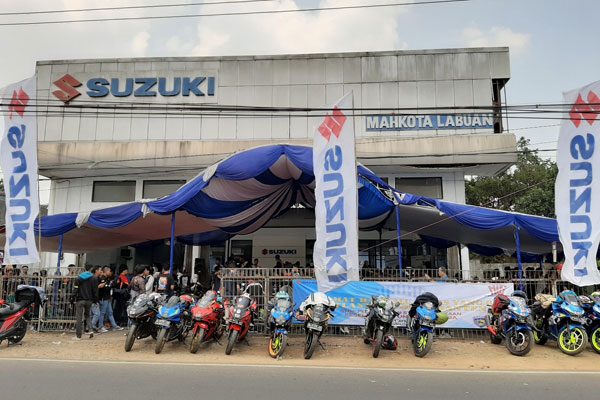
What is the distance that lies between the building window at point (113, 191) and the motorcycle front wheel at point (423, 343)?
14.8 meters

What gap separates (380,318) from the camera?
28.8 feet

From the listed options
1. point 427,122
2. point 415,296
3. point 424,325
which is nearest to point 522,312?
point 424,325

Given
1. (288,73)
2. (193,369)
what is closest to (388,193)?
(193,369)

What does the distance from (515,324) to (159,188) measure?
15.3 metres

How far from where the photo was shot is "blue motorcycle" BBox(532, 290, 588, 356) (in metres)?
8.69

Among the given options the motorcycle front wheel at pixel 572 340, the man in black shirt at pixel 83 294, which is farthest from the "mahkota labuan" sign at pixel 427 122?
the man in black shirt at pixel 83 294

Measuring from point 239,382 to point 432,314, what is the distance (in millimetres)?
4197

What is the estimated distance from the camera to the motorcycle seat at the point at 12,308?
932 cm

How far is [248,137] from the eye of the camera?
19.0 meters

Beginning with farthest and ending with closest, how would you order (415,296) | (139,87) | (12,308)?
(139,87)
(415,296)
(12,308)

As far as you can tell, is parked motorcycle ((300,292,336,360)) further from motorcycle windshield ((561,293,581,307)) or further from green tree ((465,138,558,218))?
green tree ((465,138,558,218))

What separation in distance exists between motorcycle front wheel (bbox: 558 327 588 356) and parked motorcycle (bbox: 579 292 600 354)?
27 centimetres

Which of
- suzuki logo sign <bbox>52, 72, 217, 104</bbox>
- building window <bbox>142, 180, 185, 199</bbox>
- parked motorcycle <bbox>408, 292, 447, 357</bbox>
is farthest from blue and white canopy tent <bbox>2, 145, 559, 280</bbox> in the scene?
suzuki logo sign <bbox>52, 72, 217, 104</bbox>

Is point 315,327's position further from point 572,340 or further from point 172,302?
point 572,340
